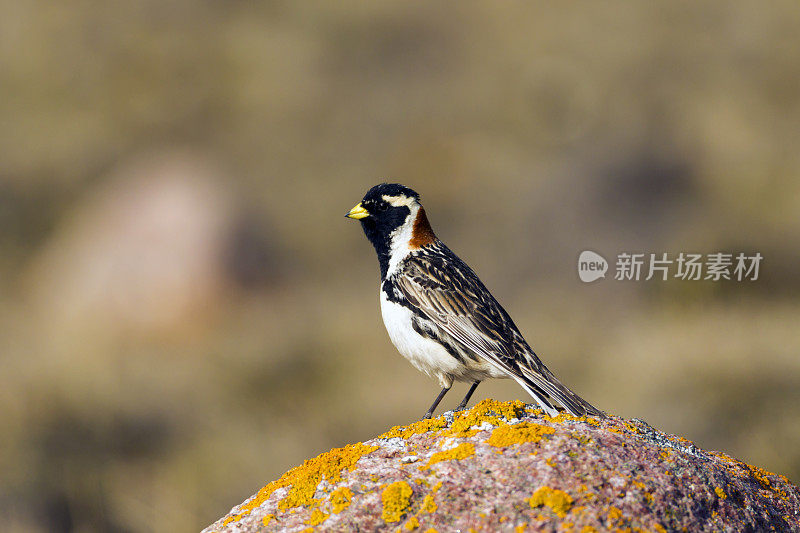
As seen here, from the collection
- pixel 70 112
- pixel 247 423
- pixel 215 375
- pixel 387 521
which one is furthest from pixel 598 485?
pixel 70 112

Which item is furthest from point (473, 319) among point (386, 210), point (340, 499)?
point (340, 499)

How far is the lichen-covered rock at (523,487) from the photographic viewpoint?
3.82 metres

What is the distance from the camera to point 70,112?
18.2 m

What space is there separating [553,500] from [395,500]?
807 millimetres

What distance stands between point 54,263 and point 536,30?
11.6 meters

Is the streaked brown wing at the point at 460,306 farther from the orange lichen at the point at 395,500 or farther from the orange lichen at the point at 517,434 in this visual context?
the orange lichen at the point at 395,500

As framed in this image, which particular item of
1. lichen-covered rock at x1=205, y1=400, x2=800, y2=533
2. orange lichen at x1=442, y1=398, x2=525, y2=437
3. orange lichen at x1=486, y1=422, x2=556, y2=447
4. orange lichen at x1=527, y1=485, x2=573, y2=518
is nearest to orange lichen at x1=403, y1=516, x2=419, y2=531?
lichen-covered rock at x1=205, y1=400, x2=800, y2=533

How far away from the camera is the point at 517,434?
4.39 m

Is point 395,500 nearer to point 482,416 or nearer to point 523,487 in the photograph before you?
point 523,487

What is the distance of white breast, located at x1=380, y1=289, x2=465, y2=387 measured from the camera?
5805 millimetres

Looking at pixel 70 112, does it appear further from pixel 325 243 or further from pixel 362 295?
pixel 362 295

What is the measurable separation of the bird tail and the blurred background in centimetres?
512

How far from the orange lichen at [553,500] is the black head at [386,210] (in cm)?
302

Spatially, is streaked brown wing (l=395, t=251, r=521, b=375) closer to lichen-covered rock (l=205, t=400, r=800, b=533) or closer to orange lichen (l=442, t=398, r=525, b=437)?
orange lichen (l=442, t=398, r=525, b=437)
